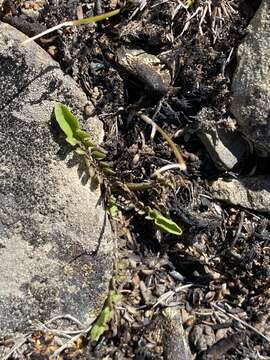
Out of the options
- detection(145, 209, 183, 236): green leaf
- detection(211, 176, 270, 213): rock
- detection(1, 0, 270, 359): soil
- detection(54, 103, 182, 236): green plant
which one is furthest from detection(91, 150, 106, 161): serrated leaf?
detection(211, 176, 270, 213): rock

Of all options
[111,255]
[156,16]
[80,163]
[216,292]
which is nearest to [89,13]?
[156,16]

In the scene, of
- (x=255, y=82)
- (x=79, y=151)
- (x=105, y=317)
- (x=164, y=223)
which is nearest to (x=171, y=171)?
(x=164, y=223)

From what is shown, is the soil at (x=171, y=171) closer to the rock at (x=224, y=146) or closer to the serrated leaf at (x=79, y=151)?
the rock at (x=224, y=146)

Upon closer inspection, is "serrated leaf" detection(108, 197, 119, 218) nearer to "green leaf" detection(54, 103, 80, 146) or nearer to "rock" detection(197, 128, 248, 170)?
"green leaf" detection(54, 103, 80, 146)

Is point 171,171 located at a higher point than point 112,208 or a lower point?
higher

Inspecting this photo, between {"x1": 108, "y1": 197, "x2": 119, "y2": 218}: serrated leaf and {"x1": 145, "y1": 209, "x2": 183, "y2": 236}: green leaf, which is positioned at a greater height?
{"x1": 108, "y1": 197, "x2": 119, "y2": 218}: serrated leaf

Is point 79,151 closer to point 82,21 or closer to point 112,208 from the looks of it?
point 112,208

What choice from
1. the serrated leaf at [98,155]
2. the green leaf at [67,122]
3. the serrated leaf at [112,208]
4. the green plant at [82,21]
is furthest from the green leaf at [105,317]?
the green plant at [82,21]
